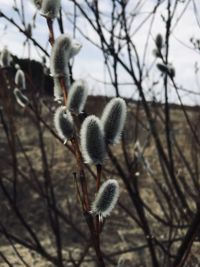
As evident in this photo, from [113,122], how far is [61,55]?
0.17 m

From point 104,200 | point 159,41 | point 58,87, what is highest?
point 159,41

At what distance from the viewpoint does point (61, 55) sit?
1064 millimetres

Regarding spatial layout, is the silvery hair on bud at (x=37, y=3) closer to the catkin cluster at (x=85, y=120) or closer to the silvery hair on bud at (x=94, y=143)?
the catkin cluster at (x=85, y=120)

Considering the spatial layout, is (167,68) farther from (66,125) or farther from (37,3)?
(66,125)

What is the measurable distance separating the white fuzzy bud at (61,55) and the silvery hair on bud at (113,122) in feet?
0.38

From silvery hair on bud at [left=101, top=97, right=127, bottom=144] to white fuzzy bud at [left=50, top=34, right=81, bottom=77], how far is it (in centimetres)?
12

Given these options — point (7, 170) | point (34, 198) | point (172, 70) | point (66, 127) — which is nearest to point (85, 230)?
point (34, 198)

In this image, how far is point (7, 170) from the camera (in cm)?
718

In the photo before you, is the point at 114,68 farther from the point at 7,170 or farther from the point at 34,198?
the point at 7,170

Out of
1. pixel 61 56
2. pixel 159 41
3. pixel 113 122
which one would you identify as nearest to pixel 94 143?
pixel 113 122

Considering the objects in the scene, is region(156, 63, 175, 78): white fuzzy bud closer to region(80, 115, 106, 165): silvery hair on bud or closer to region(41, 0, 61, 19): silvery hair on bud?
region(41, 0, 61, 19): silvery hair on bud

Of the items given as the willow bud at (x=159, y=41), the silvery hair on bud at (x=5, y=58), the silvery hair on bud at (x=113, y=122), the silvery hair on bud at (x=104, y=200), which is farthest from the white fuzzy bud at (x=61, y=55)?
the willow bud at (x=159, y=41)

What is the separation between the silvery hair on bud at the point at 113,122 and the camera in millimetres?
1018

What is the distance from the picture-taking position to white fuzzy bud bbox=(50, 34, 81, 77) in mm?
1065
